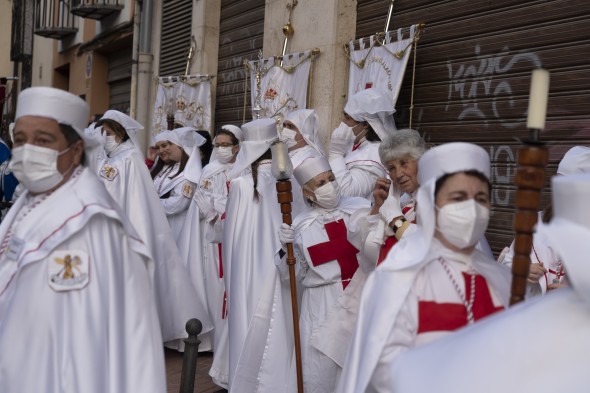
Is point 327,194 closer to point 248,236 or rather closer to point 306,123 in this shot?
point 248,236

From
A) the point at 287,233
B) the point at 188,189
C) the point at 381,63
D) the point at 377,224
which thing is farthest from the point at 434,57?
the point at 377,224

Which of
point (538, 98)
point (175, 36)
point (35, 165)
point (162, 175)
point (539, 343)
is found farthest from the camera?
point (175, 36)

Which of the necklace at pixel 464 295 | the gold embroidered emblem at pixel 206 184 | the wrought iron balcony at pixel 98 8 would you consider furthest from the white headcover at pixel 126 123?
the wrought iron balcony at pixel 98 8

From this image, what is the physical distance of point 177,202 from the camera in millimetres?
9242

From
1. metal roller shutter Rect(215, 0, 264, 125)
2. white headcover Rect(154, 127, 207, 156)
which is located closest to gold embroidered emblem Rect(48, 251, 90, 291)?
white headcover Rect(154, 127, 207, 156)

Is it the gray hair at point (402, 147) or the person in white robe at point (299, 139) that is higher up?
the person in white robe at point (299, 139)

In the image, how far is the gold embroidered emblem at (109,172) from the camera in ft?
26.4

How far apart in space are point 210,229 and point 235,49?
4.92 meters

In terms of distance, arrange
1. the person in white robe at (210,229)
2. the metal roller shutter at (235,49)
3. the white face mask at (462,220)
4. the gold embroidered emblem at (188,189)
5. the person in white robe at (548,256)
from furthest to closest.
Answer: the metal roller shutter at (235,49), the gold embroidered emblem at (188,189), the person in white robe at (210,229), the person in white robe at (548,256), the white face mask at (462,220)

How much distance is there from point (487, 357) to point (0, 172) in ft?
31.0

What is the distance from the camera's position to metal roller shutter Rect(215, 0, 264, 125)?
1214 centimetres

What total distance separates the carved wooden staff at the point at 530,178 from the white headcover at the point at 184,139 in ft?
22.2

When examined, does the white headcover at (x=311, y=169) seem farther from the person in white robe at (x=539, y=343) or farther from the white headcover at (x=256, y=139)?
the person in white robe at (x=539, y=343)

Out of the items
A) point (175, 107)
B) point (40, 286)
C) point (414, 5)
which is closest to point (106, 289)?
point (40, 286)
